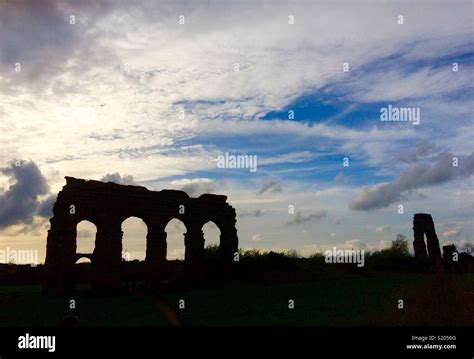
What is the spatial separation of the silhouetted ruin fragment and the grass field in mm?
17232

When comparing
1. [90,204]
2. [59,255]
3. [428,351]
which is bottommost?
[428,351]

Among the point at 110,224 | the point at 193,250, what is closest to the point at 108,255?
the point at 110,224

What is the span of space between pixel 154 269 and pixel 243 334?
69.6ft

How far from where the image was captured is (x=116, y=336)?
30.4ft

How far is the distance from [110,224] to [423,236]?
24406 mm

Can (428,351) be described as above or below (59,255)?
below

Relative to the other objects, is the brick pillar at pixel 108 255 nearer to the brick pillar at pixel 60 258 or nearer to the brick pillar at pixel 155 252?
the brick pillar at pixel 60 258

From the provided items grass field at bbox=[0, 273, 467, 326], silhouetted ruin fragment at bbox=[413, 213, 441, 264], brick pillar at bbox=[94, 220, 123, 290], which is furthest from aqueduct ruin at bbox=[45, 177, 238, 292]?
silhouetted ruin fragment at bbox=[413, 213, 441, 264]

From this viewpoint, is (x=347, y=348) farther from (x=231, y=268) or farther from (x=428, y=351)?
(x=231, y=268)

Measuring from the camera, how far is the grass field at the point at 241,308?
1478 cm

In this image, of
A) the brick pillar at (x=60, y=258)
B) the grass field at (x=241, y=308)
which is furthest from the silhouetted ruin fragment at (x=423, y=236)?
the brick pillar at (x=60, y=258)

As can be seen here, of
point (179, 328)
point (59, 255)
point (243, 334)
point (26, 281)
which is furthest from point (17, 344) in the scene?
point (26, 281)

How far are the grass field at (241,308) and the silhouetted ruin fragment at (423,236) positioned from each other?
1723 cm

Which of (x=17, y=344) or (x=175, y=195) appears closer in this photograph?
(x=17, y=344)
